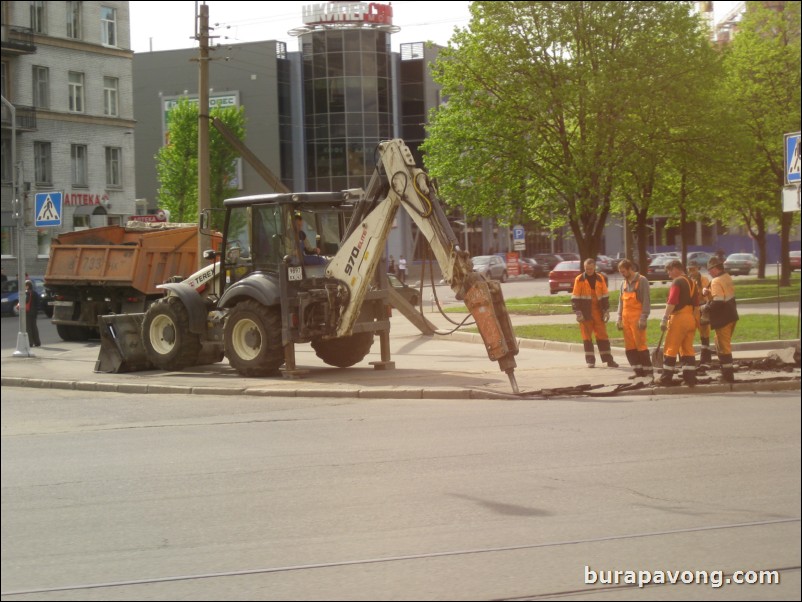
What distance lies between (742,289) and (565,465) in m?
32.1

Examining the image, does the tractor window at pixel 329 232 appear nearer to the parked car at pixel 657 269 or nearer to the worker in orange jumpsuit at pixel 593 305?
the worker in orange jumpsuit at pixel 593 305

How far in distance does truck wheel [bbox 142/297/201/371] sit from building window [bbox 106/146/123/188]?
3883 millimetres

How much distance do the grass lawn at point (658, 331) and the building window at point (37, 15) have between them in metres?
13.3

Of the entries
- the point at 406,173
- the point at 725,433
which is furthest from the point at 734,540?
the point at 406,173

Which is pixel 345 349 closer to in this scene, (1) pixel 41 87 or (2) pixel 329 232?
(2) pixel 329 232

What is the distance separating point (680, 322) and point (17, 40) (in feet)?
30.4

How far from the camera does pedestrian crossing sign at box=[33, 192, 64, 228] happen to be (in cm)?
1348

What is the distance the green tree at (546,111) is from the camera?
2439cm

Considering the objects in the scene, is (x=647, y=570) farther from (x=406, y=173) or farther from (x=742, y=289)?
(x=742, y=289)

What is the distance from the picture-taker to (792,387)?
46.0 ft

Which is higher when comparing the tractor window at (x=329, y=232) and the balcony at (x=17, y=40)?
the balcony at (x=17, y=40)

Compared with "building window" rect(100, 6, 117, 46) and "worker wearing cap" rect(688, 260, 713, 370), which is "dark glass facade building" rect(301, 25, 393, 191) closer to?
"building window" rect(100, 6, 117, 46)

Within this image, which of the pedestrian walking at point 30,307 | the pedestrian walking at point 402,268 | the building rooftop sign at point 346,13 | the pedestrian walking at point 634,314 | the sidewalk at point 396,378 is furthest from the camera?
the pedestrian walking at point 30,307

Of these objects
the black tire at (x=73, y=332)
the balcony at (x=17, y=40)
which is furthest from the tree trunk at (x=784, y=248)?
the black tire at (x=73, y=332)
